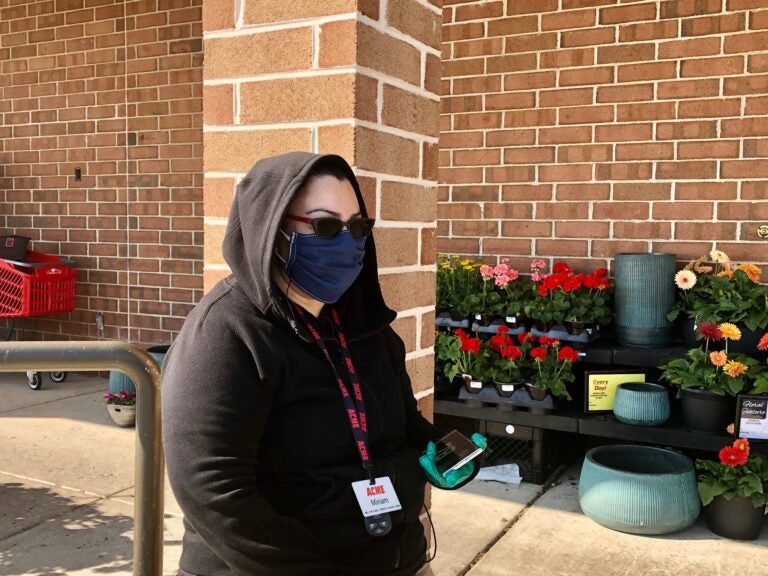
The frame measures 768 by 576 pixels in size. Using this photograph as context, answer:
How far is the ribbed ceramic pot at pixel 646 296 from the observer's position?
3.98m

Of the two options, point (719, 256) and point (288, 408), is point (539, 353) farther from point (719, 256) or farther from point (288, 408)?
point (288, 408)

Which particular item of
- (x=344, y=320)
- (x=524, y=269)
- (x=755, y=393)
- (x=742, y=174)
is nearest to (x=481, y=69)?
(x=524, y=269)

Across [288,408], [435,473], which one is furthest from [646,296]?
[288,408]

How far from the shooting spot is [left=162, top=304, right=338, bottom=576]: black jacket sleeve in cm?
144

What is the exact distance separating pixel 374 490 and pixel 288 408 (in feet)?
0.82

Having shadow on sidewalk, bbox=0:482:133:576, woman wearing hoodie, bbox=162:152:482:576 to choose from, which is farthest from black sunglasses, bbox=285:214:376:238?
shadow on sidewalk, bbox=0:482:133:576

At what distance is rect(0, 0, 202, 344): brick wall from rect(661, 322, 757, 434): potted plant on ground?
11.8 ft

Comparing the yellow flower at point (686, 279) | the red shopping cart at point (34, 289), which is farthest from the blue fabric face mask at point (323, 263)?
the red shopping cart at point (34, 289)

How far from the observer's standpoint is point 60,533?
11.2 ft

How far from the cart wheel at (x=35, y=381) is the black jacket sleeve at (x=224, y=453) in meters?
4.93

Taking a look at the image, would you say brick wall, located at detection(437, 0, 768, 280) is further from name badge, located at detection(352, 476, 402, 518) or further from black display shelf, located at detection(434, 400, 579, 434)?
name badge, located at detection(352, 476, 402, 518)

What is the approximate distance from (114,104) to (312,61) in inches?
188

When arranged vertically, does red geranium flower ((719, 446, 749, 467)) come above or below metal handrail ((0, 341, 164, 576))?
below

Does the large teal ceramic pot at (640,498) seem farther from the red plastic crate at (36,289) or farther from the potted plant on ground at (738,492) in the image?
the red plastic crate at (36,289)
